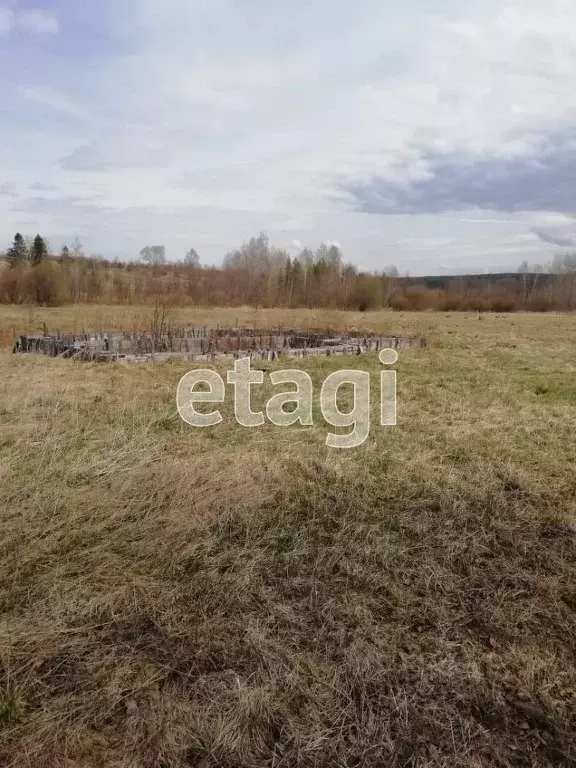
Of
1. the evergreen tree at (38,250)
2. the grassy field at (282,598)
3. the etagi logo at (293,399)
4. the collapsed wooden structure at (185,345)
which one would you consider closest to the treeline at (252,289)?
the evergreen tree at (38,250)

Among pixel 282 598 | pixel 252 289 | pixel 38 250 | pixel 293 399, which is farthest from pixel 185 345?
pixel 38 250

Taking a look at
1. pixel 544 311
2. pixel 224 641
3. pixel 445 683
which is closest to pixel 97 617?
pixel 224 641

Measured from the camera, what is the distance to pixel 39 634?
223cm

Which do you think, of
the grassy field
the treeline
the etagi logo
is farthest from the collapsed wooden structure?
the treeline

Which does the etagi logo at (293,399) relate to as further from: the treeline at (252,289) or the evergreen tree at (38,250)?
the evergreen tree at (38,250)

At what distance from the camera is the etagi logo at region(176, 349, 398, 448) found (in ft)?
18.2

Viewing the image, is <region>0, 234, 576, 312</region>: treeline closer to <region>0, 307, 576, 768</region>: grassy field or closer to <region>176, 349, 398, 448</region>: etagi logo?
<region>176, 349, 398, 448</region>: etagi logo

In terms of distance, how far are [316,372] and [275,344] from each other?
325 centimetres

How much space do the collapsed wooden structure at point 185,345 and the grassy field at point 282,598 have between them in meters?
4.50

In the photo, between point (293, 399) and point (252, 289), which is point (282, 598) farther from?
point (252, 289)

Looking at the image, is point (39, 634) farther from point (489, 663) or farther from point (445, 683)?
point (489, 663)

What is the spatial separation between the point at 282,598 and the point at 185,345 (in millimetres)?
8682

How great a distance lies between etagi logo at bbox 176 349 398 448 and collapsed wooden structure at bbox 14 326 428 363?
1.43 metres

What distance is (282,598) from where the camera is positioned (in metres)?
2.56
